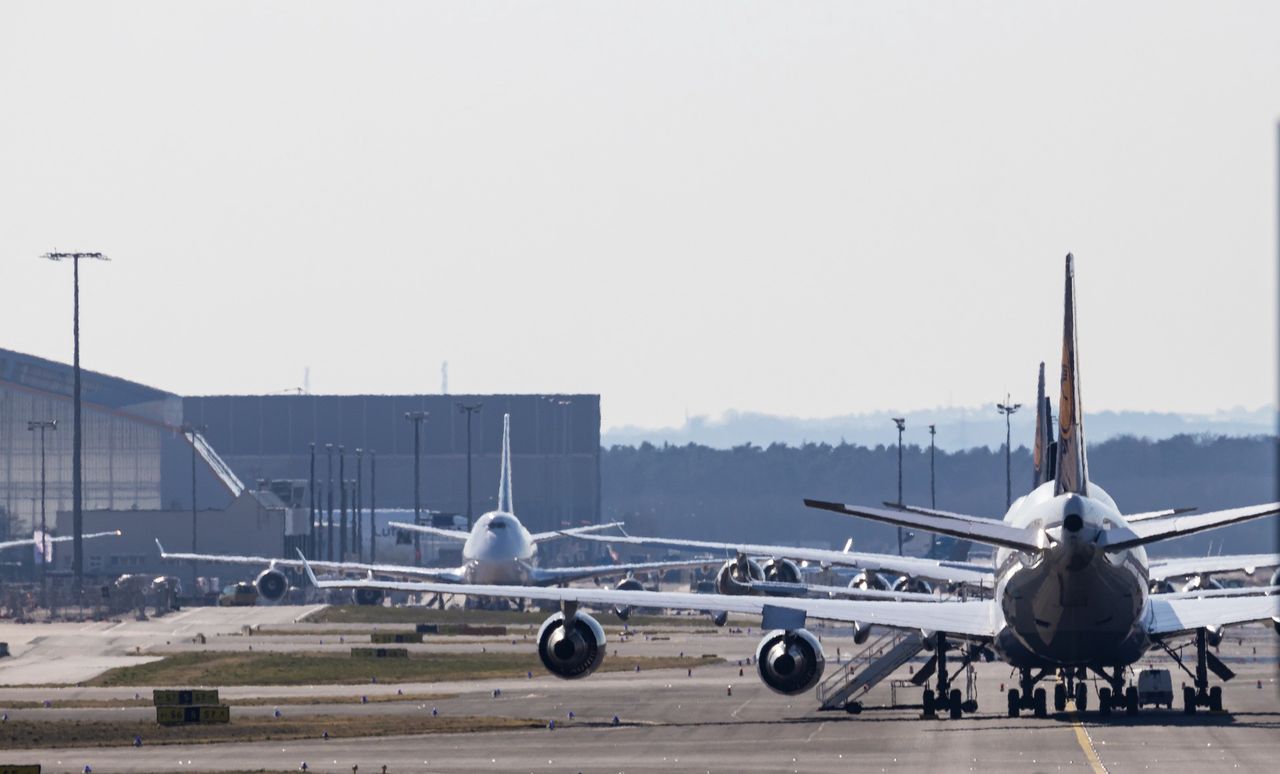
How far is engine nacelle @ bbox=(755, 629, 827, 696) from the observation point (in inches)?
2459

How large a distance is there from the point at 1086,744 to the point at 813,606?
9386 millimetres

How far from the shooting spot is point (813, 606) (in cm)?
6475

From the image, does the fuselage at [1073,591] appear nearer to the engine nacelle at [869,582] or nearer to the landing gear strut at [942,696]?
the landing gear strut at [942,696]

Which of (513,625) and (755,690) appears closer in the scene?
(755,690)

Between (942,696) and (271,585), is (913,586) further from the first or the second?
(942,696)

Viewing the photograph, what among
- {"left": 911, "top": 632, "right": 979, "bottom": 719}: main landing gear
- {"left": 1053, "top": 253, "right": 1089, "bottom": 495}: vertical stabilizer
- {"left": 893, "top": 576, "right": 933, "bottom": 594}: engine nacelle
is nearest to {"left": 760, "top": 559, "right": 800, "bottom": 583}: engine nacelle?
{"left": 893, "top": 576, "right": 933, "bottom": 594}: engine nacelle

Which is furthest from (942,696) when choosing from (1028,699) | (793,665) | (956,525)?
(956,525)

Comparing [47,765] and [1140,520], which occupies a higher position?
[1140,520]

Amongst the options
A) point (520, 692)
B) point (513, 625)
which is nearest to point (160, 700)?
point (520, 692)

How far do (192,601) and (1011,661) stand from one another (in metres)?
118

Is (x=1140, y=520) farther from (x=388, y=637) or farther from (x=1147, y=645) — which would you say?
(x=388, y=637)

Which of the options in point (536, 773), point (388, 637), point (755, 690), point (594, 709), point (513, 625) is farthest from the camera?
point (513, 625)

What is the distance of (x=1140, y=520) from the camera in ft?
259

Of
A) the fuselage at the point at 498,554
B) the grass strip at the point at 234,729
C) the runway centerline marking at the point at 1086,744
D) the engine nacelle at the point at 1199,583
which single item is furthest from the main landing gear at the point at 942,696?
the fuselage at the point at 498,554
